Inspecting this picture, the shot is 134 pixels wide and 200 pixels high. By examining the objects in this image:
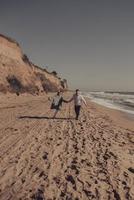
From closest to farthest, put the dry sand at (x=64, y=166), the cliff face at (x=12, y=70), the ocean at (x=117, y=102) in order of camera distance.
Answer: the dry sand at (x=64, y=166) → the ocean at (x=117, y=102) → the cliff face at (x=12, y=70)

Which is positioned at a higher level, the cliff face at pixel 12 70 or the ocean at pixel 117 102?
the cliff face at pixel 12 70

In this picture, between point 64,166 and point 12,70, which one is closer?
point 64,166

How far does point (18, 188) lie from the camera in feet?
20.1

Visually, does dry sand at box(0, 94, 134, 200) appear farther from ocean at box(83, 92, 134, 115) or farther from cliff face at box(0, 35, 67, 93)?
cliff face at box(0, 35, 67, 93)

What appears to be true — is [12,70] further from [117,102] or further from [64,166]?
[64,166]

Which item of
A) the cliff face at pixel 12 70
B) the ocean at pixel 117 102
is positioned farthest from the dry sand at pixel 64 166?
the cliff face at pixel 12 70

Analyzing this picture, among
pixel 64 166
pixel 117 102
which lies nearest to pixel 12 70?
pixel 117 102

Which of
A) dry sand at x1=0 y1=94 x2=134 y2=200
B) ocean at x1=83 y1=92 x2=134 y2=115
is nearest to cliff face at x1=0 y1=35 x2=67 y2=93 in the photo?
ocean at x1=83 y1=92 x2=134 y2=115

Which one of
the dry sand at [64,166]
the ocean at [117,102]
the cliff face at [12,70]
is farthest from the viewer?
the cliff face at [12,70]

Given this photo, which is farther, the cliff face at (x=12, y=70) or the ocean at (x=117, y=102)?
the cliff face at (x=12, y=70)

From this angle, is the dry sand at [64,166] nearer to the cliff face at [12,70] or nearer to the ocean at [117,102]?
the ocean at [117,102]

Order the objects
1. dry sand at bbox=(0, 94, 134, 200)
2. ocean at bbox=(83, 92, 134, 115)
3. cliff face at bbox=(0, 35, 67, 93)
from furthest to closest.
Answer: cliff face at bbox=(0, 35, 67, 93) < ocean at bbox=(83, 92, 134, 115) < dry sand at bbox=(0, 94, 134, 200)

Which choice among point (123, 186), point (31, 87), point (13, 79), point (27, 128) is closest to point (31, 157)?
point (123, 186)

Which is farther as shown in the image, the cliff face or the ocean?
the cliff face
